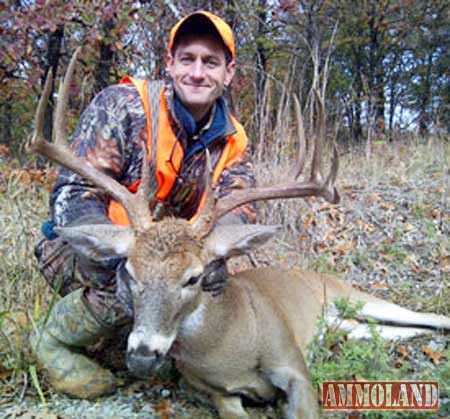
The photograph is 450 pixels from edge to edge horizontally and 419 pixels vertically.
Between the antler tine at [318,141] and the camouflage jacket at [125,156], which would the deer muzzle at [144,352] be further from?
the antler tine at [318,141]

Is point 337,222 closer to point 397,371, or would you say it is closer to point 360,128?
point 397,371

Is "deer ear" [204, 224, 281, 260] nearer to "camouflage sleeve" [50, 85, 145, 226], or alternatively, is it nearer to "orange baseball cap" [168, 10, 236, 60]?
"camouflage sleeve" [50, 85, 145, 226]

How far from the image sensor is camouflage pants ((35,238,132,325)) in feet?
10.4

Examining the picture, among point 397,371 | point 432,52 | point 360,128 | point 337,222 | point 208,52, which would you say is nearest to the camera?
point 397,371

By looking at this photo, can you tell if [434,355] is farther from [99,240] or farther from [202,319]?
[99,240]

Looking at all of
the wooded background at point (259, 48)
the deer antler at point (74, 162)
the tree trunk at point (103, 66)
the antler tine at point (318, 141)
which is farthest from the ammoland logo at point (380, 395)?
the tree trunk at point (103, 66)

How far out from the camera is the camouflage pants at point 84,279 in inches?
125

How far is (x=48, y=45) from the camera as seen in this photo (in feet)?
27.8

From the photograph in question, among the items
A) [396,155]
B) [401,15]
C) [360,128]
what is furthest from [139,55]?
[401,15]

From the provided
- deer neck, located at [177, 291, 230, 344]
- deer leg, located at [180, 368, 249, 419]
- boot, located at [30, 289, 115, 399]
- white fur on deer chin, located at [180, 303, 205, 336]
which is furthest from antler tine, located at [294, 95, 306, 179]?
boot, located at [30, 289, 115, 399]

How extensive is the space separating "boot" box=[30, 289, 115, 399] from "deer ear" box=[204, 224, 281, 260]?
0.84 metres

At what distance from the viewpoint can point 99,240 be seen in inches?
112

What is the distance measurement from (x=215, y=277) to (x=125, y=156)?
1.16m

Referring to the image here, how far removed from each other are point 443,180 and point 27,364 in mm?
5390
